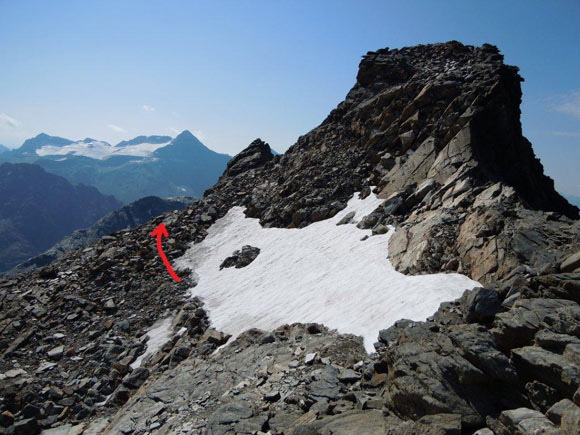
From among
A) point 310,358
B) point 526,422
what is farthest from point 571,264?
point 310,358

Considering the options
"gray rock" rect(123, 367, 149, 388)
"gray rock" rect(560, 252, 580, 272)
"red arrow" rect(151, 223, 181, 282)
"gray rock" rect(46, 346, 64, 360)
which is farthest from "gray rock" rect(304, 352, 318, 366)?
"red arrow" rect(151, 223, 181, 282)

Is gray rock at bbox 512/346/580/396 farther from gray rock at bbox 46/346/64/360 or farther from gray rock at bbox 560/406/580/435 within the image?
gray rock at bbox 46/346/64/360

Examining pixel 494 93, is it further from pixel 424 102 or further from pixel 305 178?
pixel 305 178

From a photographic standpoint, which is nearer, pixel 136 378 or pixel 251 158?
pixel 136 378

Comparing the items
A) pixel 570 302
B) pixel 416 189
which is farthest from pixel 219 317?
pixel 570 302

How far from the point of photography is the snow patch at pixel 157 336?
64.7ft

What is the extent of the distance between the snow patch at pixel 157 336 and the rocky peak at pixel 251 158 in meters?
27.3

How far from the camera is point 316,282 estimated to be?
67.4ft

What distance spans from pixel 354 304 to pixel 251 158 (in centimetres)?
3524

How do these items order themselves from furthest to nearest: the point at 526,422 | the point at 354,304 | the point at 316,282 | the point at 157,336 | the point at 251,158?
the point at 251,158 < the point at 157,336 < the point at 316,282 < the point at 354,304 < the point at 526,422

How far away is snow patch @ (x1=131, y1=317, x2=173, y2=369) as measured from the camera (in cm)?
1973

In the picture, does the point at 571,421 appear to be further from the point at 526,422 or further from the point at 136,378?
the point at 136,378

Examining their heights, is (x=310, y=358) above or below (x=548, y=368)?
below

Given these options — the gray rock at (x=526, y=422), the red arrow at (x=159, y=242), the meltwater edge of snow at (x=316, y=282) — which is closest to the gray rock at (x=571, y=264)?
the meltwater edge of snow at (x=316, y=282)
